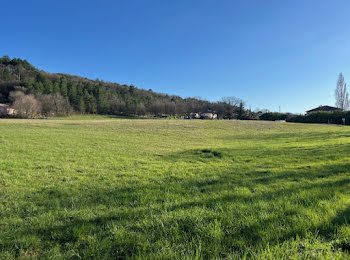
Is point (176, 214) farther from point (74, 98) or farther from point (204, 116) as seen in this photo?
point (74, 98)

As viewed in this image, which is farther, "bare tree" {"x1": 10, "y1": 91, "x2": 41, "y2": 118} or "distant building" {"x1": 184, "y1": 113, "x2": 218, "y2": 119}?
"distant building" {"x1": 184, "y1": 113, "x2": 218, "y2": 119}

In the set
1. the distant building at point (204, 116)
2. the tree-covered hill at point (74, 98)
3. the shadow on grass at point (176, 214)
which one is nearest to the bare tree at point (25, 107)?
the tree-covered hill at point (74, 98)

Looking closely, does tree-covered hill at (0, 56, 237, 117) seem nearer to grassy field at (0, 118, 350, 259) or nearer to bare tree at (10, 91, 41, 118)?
bare tree at (10, 91, 41, 118)

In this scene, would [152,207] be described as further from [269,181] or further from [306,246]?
[269,181]

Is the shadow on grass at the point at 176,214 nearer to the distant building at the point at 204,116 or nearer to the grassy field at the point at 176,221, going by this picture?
the grassy field at the point at 176,221

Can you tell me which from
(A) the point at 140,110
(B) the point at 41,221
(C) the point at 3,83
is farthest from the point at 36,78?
(B) the point at 41,221

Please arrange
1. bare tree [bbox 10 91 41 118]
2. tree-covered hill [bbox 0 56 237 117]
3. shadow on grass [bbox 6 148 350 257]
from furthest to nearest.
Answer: tree-covered hill [bbox 0 56 237 117] < bare tree [bbox 10 91 41 118] < shadow on grass [bbox 6 148 350 257]

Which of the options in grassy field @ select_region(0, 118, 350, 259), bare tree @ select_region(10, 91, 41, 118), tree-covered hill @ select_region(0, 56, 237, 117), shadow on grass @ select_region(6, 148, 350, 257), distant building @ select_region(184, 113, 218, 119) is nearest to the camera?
grassy field @ select_region(0, 118, 350, 259)

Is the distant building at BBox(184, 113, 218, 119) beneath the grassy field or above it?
above

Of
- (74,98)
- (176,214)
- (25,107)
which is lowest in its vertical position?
(176,214)

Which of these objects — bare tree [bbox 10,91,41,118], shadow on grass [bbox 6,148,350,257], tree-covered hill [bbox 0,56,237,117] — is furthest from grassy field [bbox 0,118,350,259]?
tree-covered hill [bbox 0,56,237,117]

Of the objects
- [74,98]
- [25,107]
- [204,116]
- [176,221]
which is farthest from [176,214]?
[74,98]

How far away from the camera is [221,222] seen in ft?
10.1

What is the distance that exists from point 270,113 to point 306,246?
282 feet
